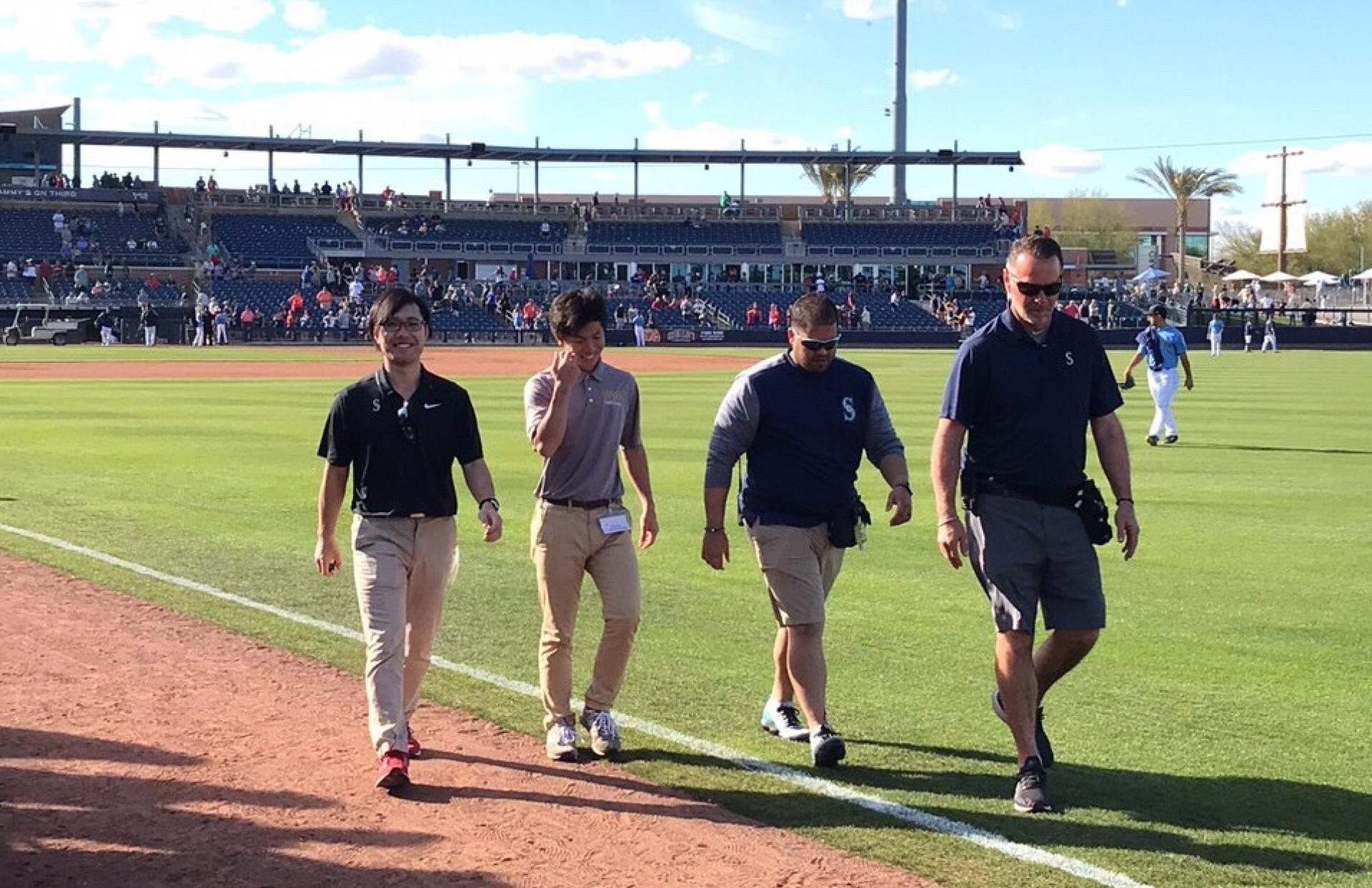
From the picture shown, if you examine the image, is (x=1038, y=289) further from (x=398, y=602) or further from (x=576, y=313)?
(x=398, y=602)

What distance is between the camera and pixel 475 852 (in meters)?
5.39

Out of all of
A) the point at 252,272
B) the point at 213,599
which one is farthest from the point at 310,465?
the point at 252,272

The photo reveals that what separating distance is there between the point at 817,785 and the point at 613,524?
1357 millimetres

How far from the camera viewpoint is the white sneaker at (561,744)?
6465 millimetres

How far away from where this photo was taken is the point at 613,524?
6562mm

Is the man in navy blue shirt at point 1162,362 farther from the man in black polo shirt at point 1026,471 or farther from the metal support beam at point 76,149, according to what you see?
the metal support beam at point 76,149

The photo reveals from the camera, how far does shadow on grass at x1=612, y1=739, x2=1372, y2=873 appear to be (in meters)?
5.43

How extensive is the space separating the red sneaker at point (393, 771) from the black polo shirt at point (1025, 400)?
97.6 inches

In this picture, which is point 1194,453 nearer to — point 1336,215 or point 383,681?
point 383,681

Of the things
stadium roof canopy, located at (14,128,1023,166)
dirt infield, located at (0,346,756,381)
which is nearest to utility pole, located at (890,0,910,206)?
stadium roof canopy, located at (14,128,1023,166)

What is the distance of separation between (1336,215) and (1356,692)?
121m

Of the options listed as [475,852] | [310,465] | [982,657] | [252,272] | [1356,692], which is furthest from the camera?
[252,272]

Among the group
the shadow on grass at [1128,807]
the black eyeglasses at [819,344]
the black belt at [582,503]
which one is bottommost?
the shadow on grass at [1128,807]

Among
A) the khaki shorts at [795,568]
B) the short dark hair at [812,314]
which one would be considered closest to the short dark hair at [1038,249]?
the short dark hair at [812,314]
